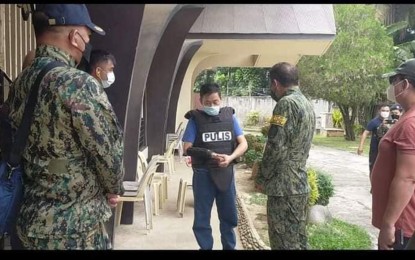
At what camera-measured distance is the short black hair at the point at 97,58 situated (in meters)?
4.05

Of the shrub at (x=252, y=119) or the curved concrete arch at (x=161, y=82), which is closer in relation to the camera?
the curved concrete arch at (x=161, y=82)

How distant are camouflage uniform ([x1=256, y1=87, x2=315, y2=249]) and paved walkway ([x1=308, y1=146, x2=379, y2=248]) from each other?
132 inches

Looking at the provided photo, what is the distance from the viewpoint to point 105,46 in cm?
444

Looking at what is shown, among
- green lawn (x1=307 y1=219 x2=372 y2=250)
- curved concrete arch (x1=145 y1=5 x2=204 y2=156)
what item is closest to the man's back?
green lawn (x1=307 y1=219 x2=372 y2=250)

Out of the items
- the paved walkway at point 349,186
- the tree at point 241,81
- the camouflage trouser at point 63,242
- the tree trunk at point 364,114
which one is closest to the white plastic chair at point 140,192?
the camouflage trouser at point 63,242

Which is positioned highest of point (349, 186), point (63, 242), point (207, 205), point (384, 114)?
point (384, 114)

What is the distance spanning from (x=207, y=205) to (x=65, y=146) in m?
2.47

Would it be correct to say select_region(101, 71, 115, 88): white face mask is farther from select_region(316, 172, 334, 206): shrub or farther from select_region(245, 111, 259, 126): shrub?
select_region(245, 111, 259, 126): shrub

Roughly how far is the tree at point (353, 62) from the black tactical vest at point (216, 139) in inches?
733

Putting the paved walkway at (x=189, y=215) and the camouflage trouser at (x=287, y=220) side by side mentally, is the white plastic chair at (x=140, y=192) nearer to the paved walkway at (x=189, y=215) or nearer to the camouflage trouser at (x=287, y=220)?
the paved walkway at (x=189, y=215)

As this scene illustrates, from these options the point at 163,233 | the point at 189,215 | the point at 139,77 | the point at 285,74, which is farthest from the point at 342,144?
the point at 285,74

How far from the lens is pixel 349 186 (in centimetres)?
1147

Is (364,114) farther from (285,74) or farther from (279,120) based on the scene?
(279,120)
